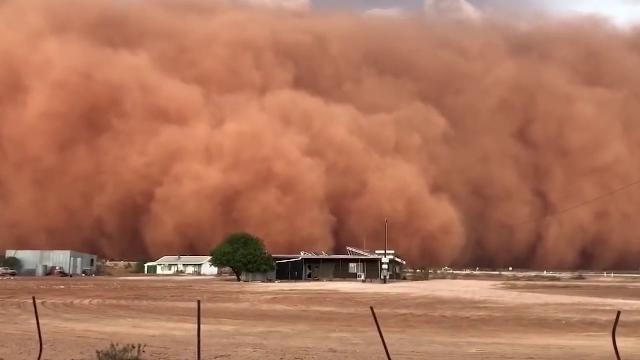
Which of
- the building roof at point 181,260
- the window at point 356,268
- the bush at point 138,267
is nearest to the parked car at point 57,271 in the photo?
the bush at point 138,267

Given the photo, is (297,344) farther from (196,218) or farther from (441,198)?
(441,198)

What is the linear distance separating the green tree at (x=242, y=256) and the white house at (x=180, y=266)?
311 inches

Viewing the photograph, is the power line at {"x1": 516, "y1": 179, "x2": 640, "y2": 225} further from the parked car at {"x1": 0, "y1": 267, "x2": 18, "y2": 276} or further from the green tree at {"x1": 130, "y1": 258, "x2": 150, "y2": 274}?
the parked car at {"x1": 0, "y1": 267, "x2": 18, "y2": 276}

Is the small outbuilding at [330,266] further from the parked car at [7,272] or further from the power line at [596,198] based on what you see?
the power line at [596,198]

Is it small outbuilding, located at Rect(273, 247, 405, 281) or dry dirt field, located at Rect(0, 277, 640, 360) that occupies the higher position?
small outbuilding, located at Rect(273, 247, 405, 281)

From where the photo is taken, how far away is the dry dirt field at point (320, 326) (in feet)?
27.0

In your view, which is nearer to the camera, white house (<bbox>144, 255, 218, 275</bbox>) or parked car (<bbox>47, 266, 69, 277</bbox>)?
parked car (<bbox>47, 266, 69, 277</bbox>)

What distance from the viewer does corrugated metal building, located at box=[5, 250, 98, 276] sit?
116ft

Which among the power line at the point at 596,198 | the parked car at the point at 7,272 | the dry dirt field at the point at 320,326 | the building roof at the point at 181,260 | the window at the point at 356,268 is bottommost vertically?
the dry dirt field at the point at 320,326

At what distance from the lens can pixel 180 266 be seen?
39.4m

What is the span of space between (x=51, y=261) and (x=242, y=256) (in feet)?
38.3

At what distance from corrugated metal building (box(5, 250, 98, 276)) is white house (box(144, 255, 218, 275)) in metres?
3.23

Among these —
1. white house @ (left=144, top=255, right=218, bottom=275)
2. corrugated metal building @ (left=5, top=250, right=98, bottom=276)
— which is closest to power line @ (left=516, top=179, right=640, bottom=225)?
white house @ (left=144, top=255, right=218, bottom=275)

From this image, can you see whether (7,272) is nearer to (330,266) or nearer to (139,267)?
(139,267)
